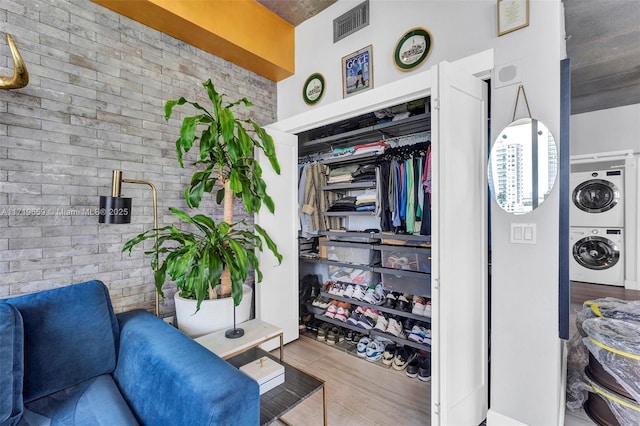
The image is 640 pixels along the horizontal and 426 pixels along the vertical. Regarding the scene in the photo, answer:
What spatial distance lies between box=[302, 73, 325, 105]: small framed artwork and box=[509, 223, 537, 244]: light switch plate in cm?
189

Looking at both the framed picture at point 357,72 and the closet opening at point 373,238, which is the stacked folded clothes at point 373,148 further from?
the framed picture at point 357,72

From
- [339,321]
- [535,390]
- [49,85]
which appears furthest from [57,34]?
[535,390]

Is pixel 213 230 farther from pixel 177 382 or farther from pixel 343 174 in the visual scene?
pixel 343 174

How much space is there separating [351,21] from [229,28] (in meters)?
1.00

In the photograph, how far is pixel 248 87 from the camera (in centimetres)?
279

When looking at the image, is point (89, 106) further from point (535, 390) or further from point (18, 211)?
point (535, 390)

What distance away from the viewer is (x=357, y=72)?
93.3 inches

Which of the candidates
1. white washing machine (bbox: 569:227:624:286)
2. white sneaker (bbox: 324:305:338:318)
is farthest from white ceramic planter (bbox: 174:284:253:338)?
white washing machine (bbox: 569:227:624:286)

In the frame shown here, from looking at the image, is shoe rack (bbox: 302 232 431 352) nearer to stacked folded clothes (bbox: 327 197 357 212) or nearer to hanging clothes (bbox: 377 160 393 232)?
hanging clothes (bbox: 377 160 393 232)

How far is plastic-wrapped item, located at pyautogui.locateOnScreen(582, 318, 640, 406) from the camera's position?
4.76 feet

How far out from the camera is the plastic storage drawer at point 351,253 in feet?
8.75

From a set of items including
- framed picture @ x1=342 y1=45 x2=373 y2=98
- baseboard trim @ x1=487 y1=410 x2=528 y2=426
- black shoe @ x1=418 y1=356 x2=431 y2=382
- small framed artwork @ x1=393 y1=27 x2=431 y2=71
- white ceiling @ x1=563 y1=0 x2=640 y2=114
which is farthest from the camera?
white ceiling @ x1=563 y1=0 x2=640 y2=114

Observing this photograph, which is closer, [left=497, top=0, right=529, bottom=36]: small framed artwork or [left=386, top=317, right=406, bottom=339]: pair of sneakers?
[left=497, top=0, right=529, bottom=36]: small framed artwork

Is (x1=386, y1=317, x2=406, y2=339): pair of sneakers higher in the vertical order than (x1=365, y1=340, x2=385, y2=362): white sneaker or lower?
higher
